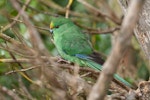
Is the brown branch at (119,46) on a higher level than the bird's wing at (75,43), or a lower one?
higher

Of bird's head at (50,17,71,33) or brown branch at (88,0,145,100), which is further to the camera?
bird's head at (50,17,71,33)

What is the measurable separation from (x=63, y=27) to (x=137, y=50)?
1.31m

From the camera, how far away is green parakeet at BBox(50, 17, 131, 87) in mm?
3889

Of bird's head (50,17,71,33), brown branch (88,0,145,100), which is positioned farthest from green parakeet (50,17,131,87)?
brown branch (88,0,145,100)

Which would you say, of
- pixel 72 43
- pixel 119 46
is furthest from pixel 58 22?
pixel 119 46

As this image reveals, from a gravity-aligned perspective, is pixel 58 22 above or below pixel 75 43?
above

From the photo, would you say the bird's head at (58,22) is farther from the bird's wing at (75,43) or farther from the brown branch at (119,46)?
the brown branch at (119,46)

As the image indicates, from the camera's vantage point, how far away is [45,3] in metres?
4.99

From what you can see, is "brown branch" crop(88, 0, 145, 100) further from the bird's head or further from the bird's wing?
the bird's head

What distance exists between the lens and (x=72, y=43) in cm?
402

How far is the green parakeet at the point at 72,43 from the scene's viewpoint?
3889 millimetres

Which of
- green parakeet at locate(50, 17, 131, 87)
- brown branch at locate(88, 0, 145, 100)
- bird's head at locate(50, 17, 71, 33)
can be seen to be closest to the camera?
brown branch at locate(88, 0, 145, 100)

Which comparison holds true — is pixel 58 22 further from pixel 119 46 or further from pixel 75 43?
pixel 119 46

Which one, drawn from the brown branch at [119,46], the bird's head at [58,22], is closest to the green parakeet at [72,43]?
the bird's head at [58,22]
